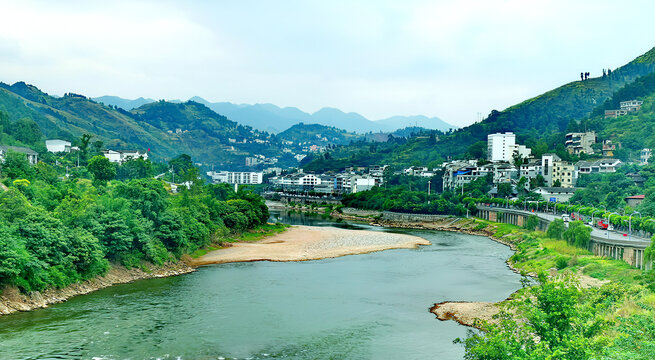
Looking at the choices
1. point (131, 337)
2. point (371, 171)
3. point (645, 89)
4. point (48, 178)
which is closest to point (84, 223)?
point (131, 337)

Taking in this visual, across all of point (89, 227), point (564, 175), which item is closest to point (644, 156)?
point (564, 175)

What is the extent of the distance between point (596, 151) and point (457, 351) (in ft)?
329

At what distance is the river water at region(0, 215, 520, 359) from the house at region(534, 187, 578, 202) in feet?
156

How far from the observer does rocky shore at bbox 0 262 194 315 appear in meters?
27.5

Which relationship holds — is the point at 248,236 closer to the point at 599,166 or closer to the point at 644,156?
the point at 599,166

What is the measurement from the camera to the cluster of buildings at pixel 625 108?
421 ft

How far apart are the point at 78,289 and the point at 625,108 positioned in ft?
453

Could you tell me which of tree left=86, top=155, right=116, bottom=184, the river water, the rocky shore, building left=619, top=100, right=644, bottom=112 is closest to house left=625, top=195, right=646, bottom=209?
the river water

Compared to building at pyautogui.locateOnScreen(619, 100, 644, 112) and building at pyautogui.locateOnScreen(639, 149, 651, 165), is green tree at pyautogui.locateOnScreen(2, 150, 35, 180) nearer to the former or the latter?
building at pyautogui.locateOnScreen(639, 149, 651, 165)

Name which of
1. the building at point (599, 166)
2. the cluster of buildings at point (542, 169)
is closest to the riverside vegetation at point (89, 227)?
the cluster of buildings at point (542, 169)

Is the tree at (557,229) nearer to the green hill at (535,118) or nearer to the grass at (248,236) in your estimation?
the grass at (248,236)

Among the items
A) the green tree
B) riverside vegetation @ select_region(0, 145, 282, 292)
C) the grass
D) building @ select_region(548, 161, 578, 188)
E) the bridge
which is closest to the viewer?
riverside vegetation @ select_region(0, 145, 282, 292)

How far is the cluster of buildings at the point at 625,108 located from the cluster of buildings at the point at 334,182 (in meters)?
62.3

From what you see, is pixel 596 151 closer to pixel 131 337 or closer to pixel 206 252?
pixel 206 252
